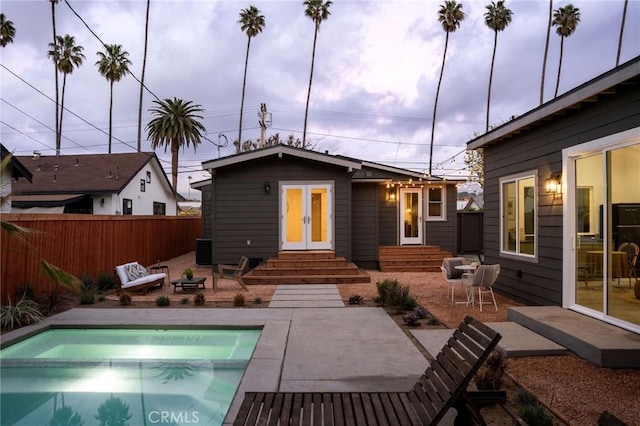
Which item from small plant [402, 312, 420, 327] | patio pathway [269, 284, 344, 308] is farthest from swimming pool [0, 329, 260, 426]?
small plant [402, 312, 420, 327]

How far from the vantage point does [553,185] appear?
6773 millimetres

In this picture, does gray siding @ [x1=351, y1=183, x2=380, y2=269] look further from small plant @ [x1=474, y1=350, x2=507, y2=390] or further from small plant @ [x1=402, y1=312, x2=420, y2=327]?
small plant @ [x1=474, y1=350, x2=507, y2=390]

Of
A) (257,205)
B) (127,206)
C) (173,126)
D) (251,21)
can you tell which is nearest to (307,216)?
(257,205)

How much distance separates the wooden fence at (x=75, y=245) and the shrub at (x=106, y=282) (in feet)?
1.90

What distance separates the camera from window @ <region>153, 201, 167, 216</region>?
2407 cm

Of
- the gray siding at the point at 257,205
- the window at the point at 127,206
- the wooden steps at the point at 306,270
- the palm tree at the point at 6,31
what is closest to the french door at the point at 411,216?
the gray siding at the point at 257,205

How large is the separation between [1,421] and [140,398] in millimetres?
1220

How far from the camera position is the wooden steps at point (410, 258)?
13.2m

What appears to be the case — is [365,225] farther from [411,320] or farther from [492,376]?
[492,376]

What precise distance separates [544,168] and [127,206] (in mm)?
18869

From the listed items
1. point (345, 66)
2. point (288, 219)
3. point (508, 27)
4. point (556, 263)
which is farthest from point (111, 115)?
point (556, 263)

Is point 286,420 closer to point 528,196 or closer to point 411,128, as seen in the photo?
point 528,196

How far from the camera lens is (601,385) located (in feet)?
12.6

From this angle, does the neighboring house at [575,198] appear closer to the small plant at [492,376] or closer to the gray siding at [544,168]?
the gray siding at [544,168]
